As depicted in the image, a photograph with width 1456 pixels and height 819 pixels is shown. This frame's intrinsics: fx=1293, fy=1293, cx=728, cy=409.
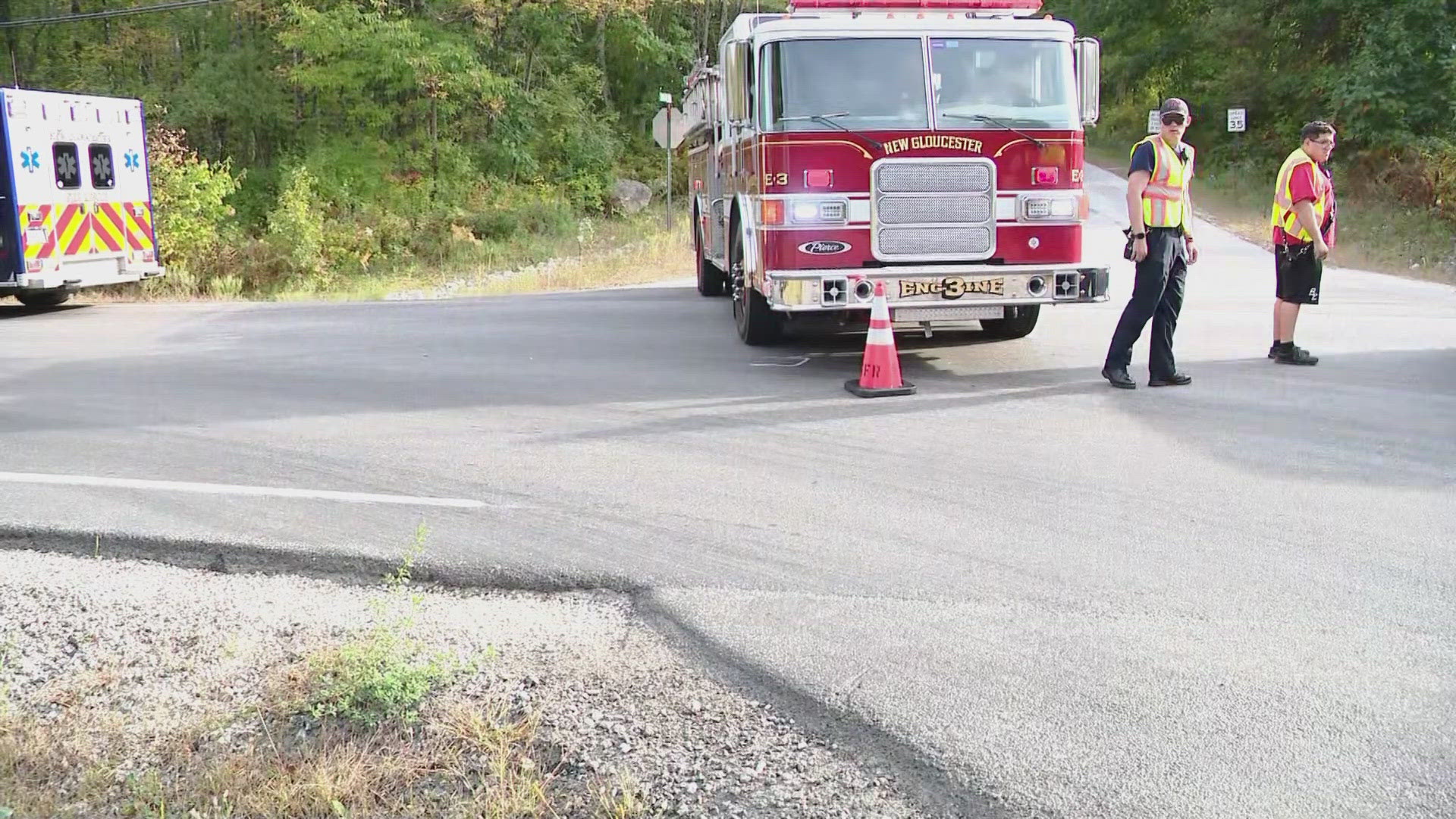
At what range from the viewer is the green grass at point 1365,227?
2050 cm

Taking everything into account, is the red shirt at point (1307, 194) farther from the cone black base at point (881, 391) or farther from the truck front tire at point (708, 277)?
the truck front tire at point (708, 277)

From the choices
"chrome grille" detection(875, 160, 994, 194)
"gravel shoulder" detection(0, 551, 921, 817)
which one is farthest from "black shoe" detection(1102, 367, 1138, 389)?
"gravel shoulder" detection(0, 551, 921, 817)

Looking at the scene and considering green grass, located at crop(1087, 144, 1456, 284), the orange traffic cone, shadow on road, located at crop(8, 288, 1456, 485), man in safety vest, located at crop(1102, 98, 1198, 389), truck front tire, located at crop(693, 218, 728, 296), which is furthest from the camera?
green grass, located at crop(1087, 144, 1456, 284)

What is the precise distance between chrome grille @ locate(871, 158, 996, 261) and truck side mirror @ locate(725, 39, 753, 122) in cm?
119

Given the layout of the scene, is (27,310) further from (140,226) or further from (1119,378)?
(1119,378)

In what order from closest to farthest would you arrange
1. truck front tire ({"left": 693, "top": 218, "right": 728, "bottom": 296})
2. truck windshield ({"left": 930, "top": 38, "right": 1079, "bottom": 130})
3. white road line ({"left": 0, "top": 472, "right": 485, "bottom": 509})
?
white road line ({"left": 0, "top": 472, "right": 485, "bottom": 509})
truck windshield ({"left": 930, "top": 38, "right": 1079, "bottom": 130})
truck front tire ({"left": 693, "top": 218, "right": 728, "bottom": 296})

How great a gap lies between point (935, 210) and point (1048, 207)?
2.81ft

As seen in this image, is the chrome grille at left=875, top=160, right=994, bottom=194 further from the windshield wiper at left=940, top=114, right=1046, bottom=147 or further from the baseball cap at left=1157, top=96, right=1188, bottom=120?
the baseball cap at left=1157, top=96, right=1188, bottom=120

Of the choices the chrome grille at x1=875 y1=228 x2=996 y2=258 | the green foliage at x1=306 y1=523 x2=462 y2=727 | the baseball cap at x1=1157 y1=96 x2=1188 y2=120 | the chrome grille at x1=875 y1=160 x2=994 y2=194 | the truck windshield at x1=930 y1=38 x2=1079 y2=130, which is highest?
the truck windshield at x1=930 y1=38 x2=1079 y2=130

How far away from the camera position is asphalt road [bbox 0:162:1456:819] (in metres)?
3.69

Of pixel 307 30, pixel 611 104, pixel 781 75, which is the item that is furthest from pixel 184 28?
pixel 781 75

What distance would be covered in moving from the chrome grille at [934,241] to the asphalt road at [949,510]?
940mm

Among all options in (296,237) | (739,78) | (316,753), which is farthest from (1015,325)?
(296,237)

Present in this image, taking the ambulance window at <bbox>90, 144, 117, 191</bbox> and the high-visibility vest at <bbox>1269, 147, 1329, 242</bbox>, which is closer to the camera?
the high-visibility vest at <bbox>1269, 147, 1329, 242</bbox>
